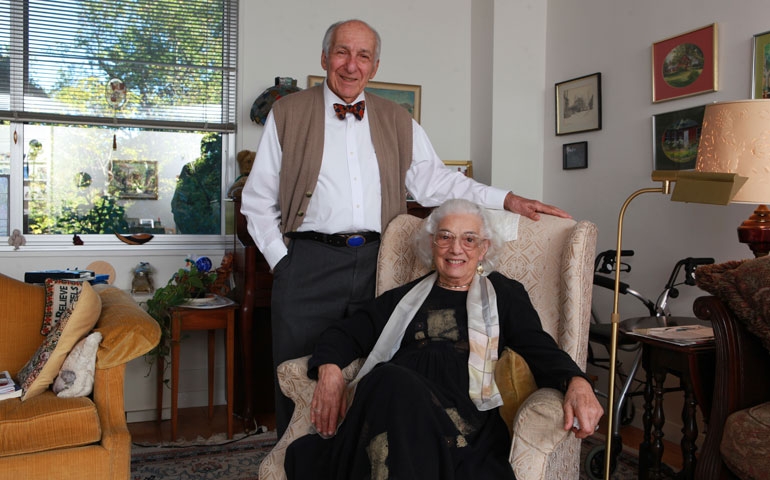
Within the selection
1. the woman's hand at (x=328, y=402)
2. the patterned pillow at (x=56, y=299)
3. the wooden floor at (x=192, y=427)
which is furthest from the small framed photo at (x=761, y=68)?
the patterned pillow at (x=56, y=299)

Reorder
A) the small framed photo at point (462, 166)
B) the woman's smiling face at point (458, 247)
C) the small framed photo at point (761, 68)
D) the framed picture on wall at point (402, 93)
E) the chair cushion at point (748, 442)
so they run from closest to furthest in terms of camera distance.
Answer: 1. the chair cushion at point (748, 442)
2. the woman's smiling face at point (458, 247)
3. the small framed photo at point (761, 68)
4. the framed picture on wall at point (402, 93)
5. the small framed photo at point (462, 166)

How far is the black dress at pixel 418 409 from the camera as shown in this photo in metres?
1.69

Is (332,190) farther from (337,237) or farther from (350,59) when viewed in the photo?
(350,59)

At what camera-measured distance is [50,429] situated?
2.41m

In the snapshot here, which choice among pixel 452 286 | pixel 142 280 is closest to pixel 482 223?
pixel 452 286

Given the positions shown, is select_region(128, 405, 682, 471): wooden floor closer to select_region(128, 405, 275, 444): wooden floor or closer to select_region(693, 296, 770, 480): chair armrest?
select_region(128, 405, 275, 444): wooden floor

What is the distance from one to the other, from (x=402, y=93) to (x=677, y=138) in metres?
1.77

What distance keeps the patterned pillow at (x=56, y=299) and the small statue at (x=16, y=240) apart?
1074 mm

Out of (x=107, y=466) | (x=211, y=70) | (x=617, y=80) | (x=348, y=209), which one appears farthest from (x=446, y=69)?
(x=107, y=466)

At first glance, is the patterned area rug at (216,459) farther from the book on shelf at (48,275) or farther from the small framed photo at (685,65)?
the small framed photo at (685,65)

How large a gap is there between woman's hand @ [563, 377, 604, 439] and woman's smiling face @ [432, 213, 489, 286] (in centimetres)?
59

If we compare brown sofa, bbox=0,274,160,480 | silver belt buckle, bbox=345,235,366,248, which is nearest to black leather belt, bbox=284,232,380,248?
silver belt buckle, bbox=345,235,366,248

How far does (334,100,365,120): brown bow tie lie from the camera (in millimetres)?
2377

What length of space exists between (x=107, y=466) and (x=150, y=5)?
2.84 m
